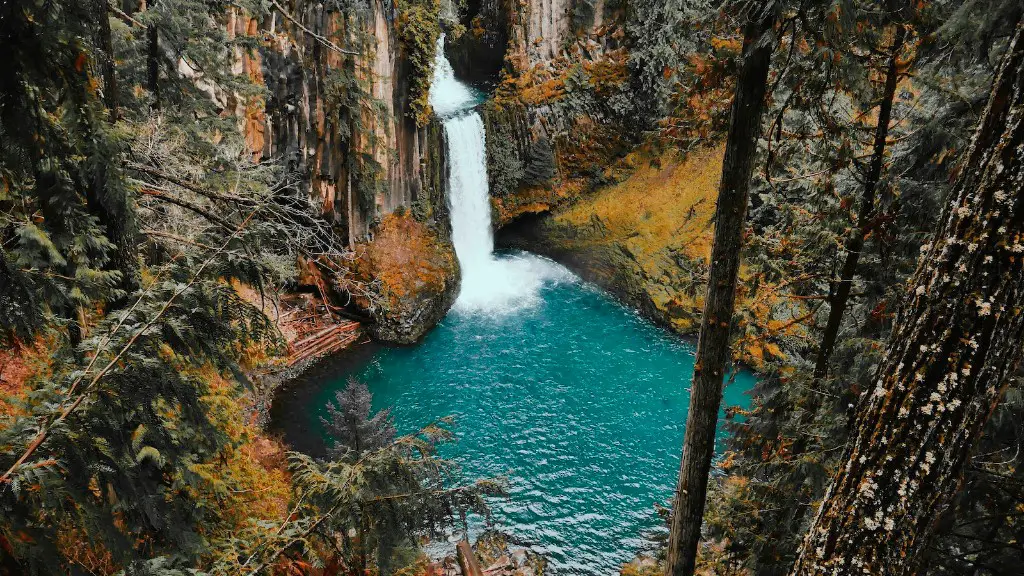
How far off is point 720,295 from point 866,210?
1937 mm

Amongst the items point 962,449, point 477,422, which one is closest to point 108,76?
point 962,449

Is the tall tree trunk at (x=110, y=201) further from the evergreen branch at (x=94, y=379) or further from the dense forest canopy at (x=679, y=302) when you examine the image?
the evergreen branch at (x=94, y=379)

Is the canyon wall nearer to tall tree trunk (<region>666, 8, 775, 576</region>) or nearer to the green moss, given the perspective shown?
the green moss

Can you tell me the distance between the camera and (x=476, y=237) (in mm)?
22438

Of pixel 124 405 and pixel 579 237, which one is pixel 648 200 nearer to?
pixel 579 237

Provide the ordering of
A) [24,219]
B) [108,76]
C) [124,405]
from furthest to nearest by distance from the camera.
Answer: [108,76]
[24,219]
[124,405]

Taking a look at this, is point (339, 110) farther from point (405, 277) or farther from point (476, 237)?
point (476, 237)

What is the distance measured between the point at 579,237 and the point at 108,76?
20.1 metres

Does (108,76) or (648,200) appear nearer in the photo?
(108,76)

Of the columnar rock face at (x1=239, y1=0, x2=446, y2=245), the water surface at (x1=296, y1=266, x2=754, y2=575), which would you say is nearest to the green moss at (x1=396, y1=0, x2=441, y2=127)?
the columnar rock face at (x1=239, y1=0, x2=446, y2=245)

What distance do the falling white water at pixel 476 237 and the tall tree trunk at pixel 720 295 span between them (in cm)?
1508

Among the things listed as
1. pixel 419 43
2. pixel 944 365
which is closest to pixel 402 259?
pixel 419 43

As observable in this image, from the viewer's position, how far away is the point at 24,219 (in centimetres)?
265

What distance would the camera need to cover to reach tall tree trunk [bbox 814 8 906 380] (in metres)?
4.23
